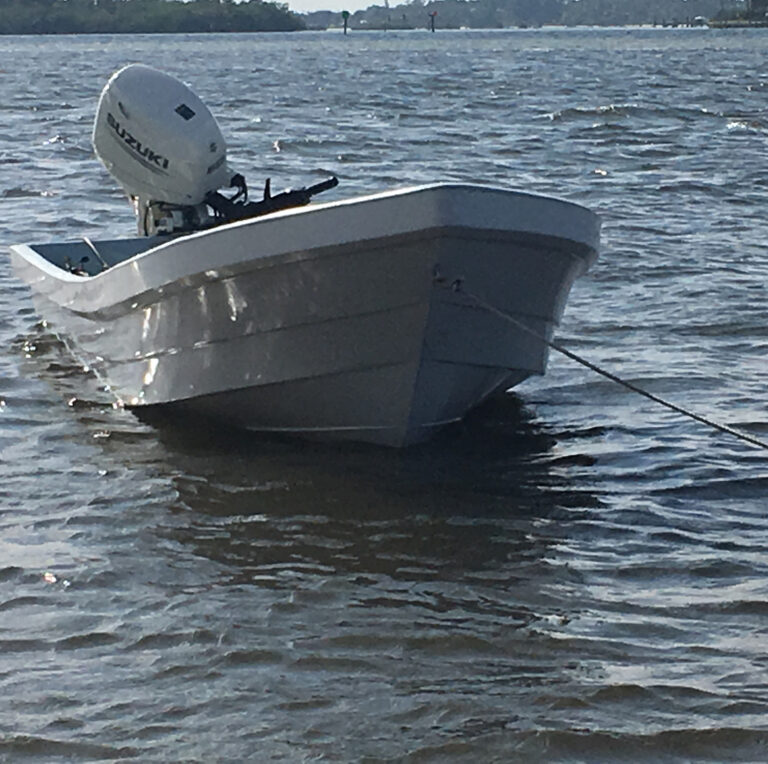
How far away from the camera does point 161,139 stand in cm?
816

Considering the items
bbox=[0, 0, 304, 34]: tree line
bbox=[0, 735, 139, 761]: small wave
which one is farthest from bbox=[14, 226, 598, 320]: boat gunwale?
bbox=[0, 0, 304, 34]: tree line

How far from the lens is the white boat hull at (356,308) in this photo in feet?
19.8

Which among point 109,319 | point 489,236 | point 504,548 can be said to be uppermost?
point 489,236

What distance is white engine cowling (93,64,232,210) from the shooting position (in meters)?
8.15

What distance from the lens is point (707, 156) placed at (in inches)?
776

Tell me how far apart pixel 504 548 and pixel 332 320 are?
3.92 feet

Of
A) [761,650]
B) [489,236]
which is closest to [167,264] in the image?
[489,236]

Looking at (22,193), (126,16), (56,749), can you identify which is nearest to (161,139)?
(56,749)

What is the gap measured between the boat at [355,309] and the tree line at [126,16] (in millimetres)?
129731

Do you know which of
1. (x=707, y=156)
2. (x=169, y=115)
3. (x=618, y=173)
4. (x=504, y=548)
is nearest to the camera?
(x=504, y=548)

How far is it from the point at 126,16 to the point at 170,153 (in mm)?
133549

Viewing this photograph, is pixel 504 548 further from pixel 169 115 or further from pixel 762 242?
pixel 762 242

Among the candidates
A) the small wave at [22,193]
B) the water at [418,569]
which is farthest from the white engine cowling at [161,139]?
the small wave at [22,193]

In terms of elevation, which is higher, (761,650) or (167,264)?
(167,264)
